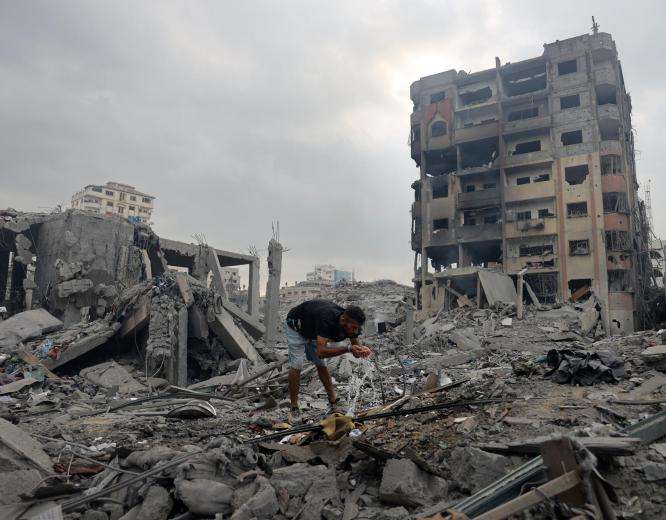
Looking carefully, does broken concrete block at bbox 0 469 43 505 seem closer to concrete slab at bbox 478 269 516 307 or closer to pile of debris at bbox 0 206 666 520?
pile of debris at bbox 0 206 666 520

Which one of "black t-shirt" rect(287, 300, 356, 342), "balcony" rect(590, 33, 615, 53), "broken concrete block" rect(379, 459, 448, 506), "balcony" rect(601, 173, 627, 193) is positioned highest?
"balcony" rect(590, 33, 615, 53)

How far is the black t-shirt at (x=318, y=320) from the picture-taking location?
469 centimetres

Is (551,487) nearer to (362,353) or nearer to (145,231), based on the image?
(362,353)

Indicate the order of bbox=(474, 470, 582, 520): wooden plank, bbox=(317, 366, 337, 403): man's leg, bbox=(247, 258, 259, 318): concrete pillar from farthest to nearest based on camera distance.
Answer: bbox=(247, 258, 259, 318): concrete pillar → bbox=(317, 366, 337, 403): man's leg → bbox=(474, 470, 582, 520): wooden plank

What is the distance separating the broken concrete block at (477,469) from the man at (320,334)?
1.56 m

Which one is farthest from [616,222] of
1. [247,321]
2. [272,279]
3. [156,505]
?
[156,505]

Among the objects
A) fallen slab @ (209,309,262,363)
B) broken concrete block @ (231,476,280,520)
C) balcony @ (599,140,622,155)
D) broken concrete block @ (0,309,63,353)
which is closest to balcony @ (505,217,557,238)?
balcony @ (599,140,622,155)

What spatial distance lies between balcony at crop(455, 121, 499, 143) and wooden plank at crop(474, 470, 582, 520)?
31162mm

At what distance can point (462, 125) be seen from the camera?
32688 mm

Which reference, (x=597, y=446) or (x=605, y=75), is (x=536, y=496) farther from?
(x=605, y=75)

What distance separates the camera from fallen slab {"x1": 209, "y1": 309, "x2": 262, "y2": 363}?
31.9ft

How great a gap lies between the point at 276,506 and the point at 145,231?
13.0 metres

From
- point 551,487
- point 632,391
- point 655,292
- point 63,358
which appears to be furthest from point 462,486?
point 655,292

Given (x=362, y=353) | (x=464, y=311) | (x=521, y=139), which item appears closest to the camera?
(x=362, y=353)
